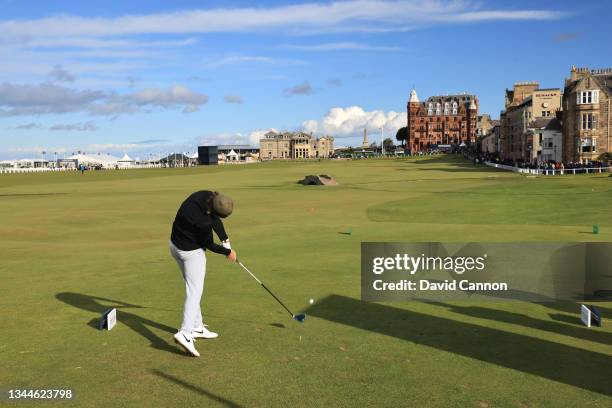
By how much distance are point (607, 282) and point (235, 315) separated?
860 cm

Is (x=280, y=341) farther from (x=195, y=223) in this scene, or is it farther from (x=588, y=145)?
(x=588, y=145)

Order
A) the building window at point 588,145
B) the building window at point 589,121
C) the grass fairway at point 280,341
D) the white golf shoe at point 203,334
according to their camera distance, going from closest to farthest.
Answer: the grass fairway at point 280,341 < the white golf shoe at point 203,334 < the building window at point 589,121 < the building window at point 588,145

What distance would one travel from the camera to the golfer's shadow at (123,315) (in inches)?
394

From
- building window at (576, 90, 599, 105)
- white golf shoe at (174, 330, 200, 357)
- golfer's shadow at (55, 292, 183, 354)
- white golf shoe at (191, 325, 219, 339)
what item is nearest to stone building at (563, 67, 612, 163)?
building window at (576, 90, 599, 105)

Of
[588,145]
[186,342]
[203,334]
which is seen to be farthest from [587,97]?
[186,342]

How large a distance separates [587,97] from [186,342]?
3695 inches

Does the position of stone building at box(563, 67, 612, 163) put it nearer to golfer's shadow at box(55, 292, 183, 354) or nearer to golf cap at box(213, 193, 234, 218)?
golfer's shadow at box(55, 292, 183, 354)

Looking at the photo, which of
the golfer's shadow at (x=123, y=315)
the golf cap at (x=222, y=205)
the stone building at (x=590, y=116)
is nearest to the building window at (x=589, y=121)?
the stone building at (x=590, y=116)

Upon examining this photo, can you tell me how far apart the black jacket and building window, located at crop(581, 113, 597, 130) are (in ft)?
305

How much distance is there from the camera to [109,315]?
34.4ft

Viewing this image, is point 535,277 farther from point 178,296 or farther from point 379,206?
point 379,206

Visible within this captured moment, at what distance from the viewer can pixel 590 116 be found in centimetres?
8894

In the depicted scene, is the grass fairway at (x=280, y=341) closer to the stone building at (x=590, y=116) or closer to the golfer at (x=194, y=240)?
→ the golfer at (x=194, y=240)

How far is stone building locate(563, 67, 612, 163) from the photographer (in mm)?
88438
